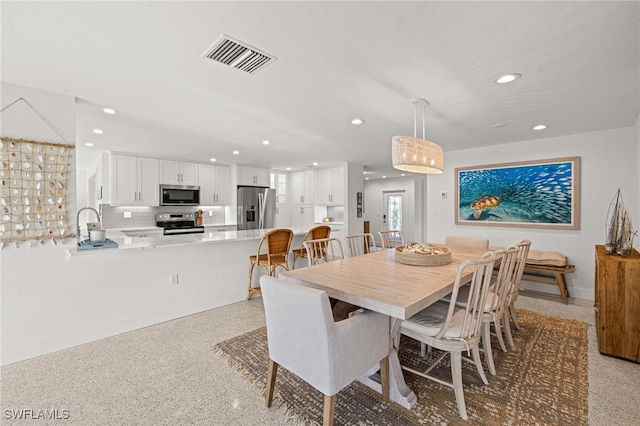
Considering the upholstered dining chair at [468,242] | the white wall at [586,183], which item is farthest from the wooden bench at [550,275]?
the upholstered dining chair at [468,242]

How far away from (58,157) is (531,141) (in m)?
5.65

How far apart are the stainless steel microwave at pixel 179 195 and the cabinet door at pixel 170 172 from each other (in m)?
0.12

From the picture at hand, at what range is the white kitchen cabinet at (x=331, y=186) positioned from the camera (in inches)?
254

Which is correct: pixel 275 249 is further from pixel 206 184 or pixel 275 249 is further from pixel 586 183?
pixel 586 183

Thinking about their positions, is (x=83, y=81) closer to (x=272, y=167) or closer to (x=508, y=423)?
(x=508, y=423)

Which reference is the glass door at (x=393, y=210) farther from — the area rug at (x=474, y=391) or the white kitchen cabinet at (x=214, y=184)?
the area rug at (x=474, y=391)

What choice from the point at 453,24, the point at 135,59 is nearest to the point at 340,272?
the point at 453,24

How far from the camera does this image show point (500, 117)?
3.04m

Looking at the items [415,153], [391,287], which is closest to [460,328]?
[391,287]

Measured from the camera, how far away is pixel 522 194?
160 inches

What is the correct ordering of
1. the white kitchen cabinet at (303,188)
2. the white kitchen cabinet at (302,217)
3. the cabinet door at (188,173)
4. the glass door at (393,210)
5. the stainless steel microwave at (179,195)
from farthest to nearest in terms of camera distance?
the glass door at (393,210) → the white kitchen cabinet at (302,217) → the white kitchen cabinet at (303,188) → the cabinet door at (188,173) → the stainless steel microwave at (179,195)

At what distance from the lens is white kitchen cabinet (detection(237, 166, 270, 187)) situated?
21.0 ft

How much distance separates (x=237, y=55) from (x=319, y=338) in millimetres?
1799

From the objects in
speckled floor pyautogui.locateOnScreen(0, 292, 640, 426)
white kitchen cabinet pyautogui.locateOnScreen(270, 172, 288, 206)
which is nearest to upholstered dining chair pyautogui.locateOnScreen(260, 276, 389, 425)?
speckled floor pyautogui.locateOnScreen(0, 292, 640, 426)
